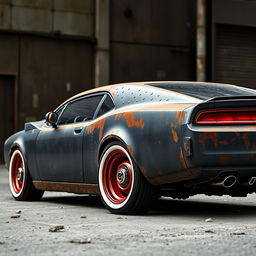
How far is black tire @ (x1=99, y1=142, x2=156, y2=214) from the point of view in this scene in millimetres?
6965

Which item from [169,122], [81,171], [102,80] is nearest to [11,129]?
[102,80]

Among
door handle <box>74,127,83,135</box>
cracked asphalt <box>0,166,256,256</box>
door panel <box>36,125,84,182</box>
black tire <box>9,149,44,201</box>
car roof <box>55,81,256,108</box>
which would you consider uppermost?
car roof <box>55,81,256,108</box>

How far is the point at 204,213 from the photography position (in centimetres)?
749

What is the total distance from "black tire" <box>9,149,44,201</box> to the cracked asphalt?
0.27 meters

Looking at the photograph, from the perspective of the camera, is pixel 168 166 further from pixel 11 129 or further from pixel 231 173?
pixel 11 129

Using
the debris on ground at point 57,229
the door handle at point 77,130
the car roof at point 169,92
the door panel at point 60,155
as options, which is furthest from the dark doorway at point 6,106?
the debris on ground at point 57,229

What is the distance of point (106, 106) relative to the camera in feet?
25.7

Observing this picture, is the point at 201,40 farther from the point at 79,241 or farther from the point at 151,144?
the point at 79,241

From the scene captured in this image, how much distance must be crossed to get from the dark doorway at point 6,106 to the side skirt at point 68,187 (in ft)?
44.0

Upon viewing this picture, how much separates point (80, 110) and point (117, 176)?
4.35 feet

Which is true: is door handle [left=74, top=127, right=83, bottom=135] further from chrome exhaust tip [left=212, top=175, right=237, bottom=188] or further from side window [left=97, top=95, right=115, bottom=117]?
chrome exhaust tip [left=212, top=175, right=237, bottom=188]

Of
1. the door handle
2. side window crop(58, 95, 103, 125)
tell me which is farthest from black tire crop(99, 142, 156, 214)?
side window crop(58, 95, 103, 125)

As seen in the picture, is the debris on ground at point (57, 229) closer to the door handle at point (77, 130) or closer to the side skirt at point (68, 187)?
the side skirt at point (68, 187)

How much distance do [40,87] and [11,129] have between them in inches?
59.6
